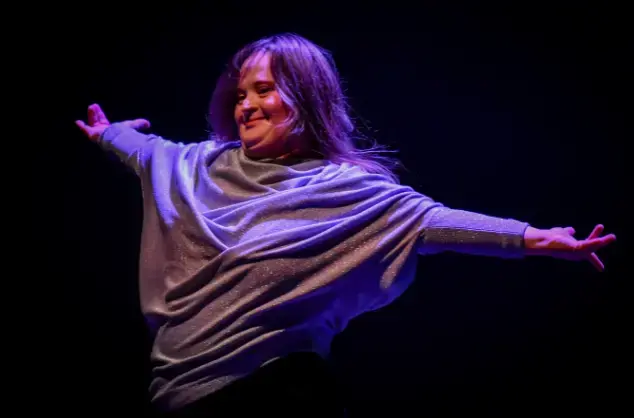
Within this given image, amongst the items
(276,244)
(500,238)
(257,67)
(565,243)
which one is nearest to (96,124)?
(257,67)

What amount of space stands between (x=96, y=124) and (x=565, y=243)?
40.2 inches

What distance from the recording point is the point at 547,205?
1663 mm

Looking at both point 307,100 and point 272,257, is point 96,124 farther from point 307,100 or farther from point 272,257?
point 272,257

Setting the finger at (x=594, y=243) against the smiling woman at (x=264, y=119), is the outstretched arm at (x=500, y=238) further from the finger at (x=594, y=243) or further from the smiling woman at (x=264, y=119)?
the smiling woman at (x=264, y=119)

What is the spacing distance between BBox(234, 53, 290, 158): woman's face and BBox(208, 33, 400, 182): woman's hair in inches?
0.6

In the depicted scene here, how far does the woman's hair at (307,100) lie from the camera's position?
1.42 m

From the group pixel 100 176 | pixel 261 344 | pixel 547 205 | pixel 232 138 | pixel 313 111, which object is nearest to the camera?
pixel 261 344

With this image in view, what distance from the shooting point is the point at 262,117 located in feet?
4.61

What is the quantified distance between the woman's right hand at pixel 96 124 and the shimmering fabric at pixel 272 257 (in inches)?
9.7

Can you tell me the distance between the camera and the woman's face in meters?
1.40

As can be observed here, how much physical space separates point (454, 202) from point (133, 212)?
84 cm

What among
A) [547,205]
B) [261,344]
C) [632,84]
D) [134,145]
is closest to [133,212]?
[134,145]

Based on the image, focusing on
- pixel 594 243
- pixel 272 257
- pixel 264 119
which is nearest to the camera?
pixel 594 243

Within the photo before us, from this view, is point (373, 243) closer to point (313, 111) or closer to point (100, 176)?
point (313, 111)
